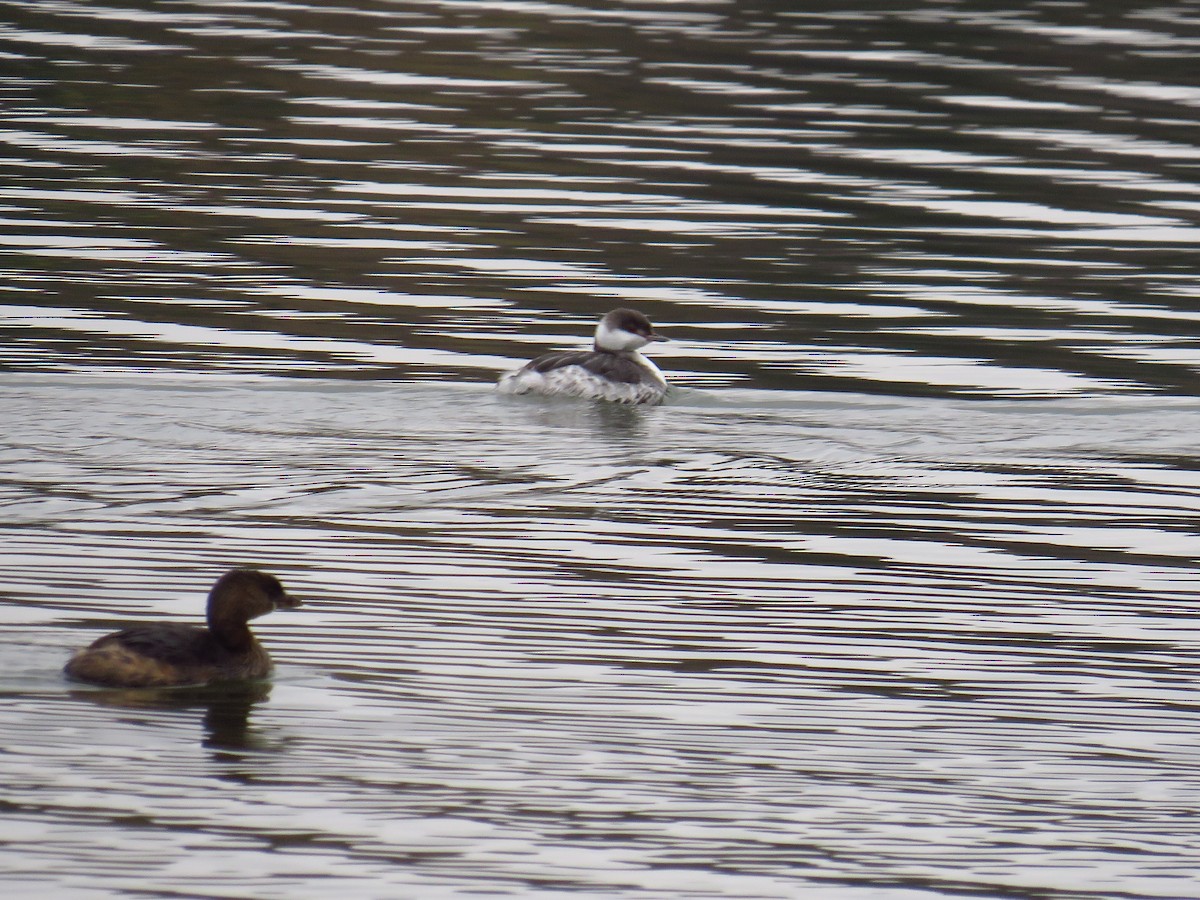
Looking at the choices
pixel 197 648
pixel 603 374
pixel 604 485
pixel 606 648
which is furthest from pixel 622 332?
pixel 197 648

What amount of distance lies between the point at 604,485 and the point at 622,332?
131 inches

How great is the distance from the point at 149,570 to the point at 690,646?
8.13ft

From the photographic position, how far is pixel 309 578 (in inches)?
430

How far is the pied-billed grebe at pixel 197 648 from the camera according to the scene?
9.20 meters

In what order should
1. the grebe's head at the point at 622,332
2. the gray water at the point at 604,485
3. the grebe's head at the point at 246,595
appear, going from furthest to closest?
the grebe's head at the point at 622,332 → the grebe's head at the point at 246,595 → the gray water at the point at 604,485

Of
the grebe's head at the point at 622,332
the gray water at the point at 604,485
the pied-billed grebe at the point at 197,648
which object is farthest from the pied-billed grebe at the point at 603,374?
the pied-billed grebe at the point at 197,648

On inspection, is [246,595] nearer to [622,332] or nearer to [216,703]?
[216,703]

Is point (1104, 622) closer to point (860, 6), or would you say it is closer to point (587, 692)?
point (587, 692)

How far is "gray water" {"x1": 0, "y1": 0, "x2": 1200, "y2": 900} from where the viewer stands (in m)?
8.13

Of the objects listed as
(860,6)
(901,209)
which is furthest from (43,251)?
(860,6)

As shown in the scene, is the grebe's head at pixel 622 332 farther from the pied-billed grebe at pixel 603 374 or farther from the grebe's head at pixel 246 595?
the grebe's head at pixel 246 595

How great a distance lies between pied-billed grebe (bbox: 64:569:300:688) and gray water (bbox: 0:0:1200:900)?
0.12 m

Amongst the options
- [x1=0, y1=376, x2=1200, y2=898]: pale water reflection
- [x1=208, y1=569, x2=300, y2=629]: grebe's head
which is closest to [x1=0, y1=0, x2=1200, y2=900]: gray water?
[x1=0, y1=376, x2=1200, y2=898]: pale water reflection

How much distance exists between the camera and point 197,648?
948 centimetres
